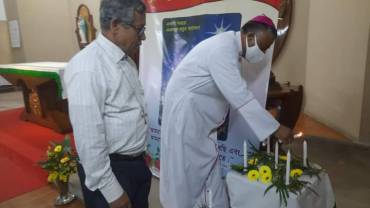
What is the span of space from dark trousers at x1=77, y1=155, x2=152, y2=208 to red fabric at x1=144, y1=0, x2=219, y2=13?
4.28ft

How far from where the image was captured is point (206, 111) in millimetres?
1771

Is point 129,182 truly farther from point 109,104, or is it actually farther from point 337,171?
point 337,171

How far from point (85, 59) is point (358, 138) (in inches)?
130

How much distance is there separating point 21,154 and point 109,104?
276 centimetres

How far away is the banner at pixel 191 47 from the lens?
6.30 ft

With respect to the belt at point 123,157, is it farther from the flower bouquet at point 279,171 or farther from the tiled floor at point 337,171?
the tiled floor at point 337,171

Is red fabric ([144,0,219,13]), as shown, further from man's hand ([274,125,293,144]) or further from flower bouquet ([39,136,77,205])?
flower bouquet ([39,136,77,205])

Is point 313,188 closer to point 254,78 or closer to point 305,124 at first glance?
point 254,78

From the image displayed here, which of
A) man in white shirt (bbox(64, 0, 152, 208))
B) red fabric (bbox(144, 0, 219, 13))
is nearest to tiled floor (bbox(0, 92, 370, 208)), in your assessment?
man in white shirt (bbox(64, 0, 152, 208))

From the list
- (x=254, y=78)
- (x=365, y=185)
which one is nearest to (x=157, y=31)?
(x=254, y=78)

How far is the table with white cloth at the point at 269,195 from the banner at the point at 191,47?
44 centimetres

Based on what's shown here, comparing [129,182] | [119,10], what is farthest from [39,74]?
[119,10]

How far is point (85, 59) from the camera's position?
3.69ft

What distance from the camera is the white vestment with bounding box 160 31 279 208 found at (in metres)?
1.56
